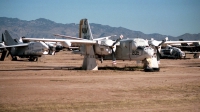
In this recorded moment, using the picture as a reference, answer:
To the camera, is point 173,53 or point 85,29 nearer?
point 85,29

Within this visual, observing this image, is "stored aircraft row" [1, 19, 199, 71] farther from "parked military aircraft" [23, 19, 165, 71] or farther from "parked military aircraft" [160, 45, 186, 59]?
"parked military aircraft" [160, 45, 186, 59]

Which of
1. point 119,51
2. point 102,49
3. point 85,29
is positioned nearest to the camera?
point 102,49

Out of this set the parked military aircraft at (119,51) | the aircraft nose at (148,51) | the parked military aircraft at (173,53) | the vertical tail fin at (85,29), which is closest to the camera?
the aircraft nose at (148,51)

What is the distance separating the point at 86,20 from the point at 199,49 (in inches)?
1878

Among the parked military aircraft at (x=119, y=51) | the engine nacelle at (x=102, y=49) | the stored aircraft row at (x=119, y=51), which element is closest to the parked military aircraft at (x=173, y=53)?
the stored aircraft row at (x=119, y=51)

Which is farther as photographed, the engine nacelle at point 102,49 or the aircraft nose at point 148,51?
the engine nacelle at point 102,49

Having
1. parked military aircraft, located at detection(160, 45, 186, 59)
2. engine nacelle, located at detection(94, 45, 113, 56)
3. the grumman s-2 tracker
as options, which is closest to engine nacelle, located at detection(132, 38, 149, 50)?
the grumman s-2 tracker

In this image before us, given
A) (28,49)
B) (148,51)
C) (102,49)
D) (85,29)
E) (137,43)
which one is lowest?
(148,51)

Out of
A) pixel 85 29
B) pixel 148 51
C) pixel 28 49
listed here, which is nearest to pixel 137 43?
pixel 148 51

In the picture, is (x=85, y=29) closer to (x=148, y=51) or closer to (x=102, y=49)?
(x=102, y=49)

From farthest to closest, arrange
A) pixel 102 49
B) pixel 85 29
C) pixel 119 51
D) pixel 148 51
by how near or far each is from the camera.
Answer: pixel 85 29 → pixel 119 51 → pixel 102 49 → pixel 148 51

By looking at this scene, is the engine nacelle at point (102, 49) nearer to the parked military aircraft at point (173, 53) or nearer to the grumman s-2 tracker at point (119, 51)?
the grumman s-2 tracker at point (119, 51)

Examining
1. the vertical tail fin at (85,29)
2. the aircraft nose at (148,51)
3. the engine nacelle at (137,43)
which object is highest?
the vertical tail fin at (85,29)

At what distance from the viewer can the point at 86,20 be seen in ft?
116
